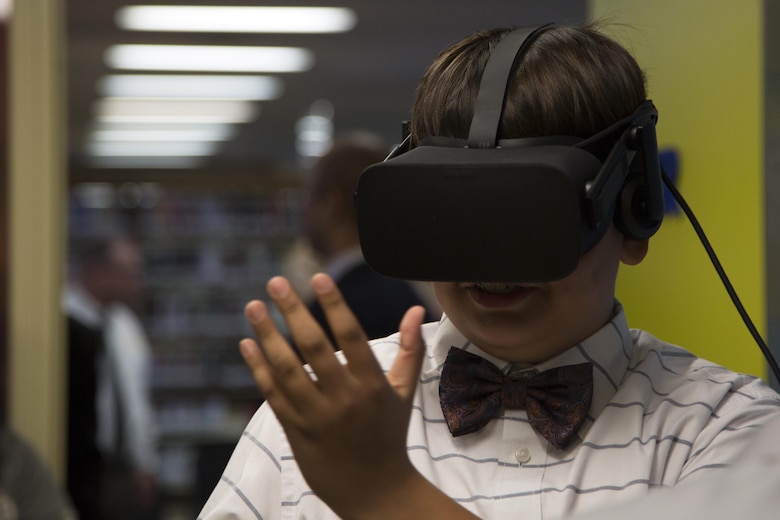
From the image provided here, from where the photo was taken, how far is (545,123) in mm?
905

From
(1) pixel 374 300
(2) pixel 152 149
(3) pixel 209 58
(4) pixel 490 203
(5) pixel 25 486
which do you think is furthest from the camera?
(2) pixel 152 149

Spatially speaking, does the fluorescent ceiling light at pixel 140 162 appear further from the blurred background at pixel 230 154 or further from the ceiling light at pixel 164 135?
the ceiling light at pixel 164 135

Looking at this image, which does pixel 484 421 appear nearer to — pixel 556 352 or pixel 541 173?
pixel 556 352

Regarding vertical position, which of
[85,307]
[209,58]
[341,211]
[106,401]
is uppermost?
[209,58]

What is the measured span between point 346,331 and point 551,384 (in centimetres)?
36

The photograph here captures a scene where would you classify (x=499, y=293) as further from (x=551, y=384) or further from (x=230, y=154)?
(x=230, y=154)

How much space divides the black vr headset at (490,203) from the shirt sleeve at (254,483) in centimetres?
23

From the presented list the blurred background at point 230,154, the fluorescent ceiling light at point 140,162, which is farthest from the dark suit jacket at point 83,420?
the fluorescent ceiling light at point 140,162

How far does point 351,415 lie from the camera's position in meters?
0.64

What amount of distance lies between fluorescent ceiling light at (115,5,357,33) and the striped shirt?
4305 mm

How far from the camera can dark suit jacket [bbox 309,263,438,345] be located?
2.44 meters

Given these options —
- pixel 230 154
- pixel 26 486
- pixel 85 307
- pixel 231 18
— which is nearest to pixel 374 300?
pixel 26 486

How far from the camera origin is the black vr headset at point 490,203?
31.6 inches

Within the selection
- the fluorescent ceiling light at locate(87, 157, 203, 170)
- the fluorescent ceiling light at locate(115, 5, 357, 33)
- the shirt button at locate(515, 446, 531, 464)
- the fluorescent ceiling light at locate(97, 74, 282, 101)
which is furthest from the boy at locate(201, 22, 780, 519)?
the fluorescent ceiling light at locate(87, 157, 203, 170)
